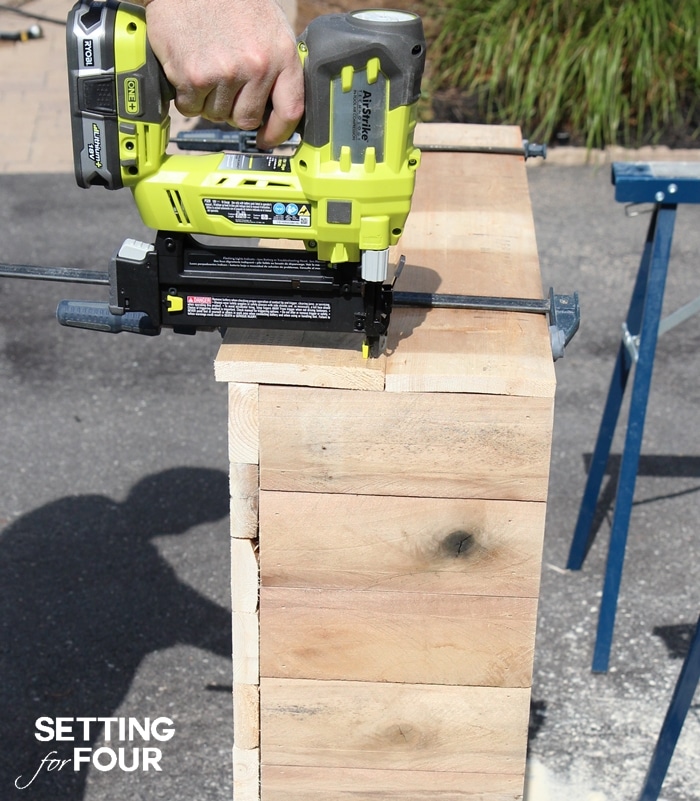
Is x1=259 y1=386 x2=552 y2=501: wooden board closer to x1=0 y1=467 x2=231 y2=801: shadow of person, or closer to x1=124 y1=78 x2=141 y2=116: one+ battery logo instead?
x1=124 y1=78 x2=141 y2=116: one+ battery logo

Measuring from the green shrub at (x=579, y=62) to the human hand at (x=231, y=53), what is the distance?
509 centimetres

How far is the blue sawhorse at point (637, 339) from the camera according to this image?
2625mm

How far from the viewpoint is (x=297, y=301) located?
193cm

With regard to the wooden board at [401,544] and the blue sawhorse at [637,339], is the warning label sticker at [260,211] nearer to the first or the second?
the wooden board at [401,544]

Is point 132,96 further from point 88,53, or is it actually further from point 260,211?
point 260,211

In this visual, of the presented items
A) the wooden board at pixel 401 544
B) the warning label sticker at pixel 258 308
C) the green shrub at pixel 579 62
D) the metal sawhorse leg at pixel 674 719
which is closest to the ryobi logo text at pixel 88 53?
the warning label sticker at pixel 258 308

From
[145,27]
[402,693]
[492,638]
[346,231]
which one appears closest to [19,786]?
[402,693]

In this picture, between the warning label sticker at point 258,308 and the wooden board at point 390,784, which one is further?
the wooden board at point 390,784

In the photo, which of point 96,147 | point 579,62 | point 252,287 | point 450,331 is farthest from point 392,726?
point 579,62

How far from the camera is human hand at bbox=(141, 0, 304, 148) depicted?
171 cm

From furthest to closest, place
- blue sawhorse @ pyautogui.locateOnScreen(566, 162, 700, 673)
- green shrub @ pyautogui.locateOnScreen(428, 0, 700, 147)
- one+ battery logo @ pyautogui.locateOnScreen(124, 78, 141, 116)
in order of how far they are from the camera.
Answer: green shrub @ pyautogui.locateOnScreen(428, 0, 700, 147)
blue sawhorse @ pyautogui.locateOnScreen(566, 162, 700, 673)
one+ battery logo @ pyautogui.locateOnScreen(124, 78, 141, 116)

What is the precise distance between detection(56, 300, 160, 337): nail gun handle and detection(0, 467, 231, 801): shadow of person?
1.31 m

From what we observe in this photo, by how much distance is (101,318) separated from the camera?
2.06m

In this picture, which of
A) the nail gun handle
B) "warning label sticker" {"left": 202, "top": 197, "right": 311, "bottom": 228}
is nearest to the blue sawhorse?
"warning label sticker" {"left": 202, "top": 197, "right": 311, "bottom": 228}
